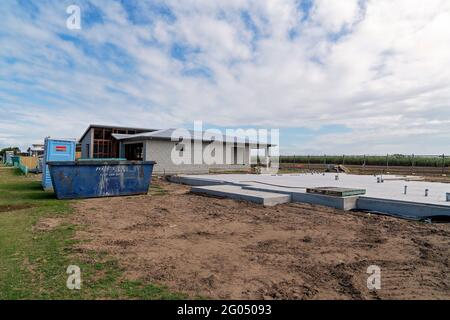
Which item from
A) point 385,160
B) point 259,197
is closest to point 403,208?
point 259,197

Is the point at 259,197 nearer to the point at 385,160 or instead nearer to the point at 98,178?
the point at 98,178

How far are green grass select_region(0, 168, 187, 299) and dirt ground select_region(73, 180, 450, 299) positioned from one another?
0.22 m

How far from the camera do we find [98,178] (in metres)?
9.71

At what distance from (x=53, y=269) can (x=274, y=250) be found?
299 cm

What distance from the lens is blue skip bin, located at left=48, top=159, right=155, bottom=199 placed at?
9109 millimetres

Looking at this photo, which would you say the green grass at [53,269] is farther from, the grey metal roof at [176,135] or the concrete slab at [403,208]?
the grey metal roof at [176,135]

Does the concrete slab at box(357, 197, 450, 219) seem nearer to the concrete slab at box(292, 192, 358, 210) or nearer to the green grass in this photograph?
the concrete slab at box(292, 192, 358, 210)

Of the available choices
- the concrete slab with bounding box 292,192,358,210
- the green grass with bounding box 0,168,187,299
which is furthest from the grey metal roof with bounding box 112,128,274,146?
the green grass with bounding box 0,168,187,299

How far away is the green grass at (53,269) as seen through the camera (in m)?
2.89

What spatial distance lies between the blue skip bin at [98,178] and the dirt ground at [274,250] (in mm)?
2252

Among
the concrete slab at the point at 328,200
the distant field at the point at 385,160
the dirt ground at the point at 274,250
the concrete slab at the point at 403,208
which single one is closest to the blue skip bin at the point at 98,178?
the dirt ground at the point at 274,250

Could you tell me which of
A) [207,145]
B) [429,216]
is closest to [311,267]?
[429,216]
